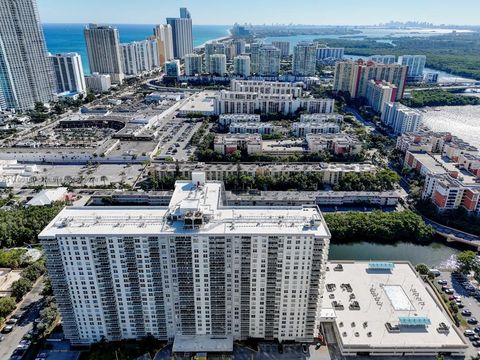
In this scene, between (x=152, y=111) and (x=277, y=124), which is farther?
(x=152, y=111)

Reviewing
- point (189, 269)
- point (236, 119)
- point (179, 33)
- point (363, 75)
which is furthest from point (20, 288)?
point (179, 33)

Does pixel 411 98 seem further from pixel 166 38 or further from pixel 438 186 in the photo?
pixel 166 38

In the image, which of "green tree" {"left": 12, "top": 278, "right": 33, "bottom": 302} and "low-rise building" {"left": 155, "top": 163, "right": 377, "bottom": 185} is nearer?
"green tree" {"left": 12, "top": 278, "right": 33, "bottom": 302}

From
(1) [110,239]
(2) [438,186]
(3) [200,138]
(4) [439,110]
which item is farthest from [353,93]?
(1) [110,239]

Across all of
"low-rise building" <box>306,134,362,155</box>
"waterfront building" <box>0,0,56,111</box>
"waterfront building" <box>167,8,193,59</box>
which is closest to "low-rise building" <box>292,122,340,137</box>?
"low-rise building" <box>306,134,362,155</box>

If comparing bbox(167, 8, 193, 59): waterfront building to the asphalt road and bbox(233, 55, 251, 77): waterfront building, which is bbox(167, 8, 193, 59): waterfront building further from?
the asphalt road

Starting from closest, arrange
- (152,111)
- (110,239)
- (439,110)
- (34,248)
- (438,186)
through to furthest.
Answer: (110,239), (34,248), (438,186), (152,111), (439,110)

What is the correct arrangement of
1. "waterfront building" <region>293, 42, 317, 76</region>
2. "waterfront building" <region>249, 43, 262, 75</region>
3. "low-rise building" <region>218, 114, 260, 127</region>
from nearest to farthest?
"low-rise building" <region>218, 114, 260, 127</region>, "waterfront building" <region>293, 42, 317, 76</region>, "waterfront building" <region>249, 43, 262, 75</region>
